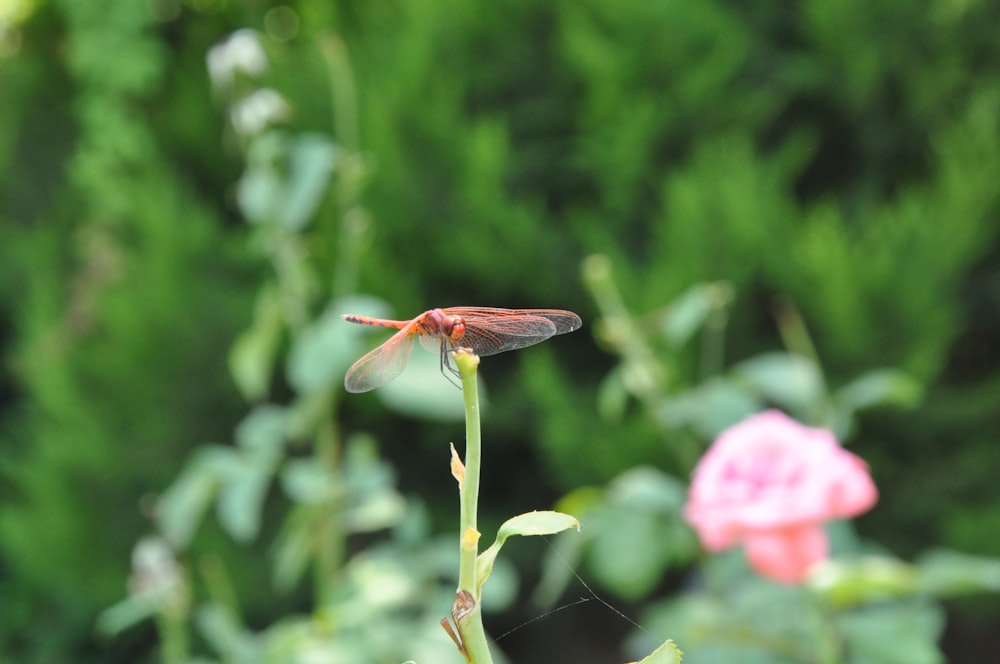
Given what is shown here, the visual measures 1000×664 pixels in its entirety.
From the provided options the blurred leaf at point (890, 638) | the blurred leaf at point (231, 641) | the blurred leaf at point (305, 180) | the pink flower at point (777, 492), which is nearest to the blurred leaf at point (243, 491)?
the blurred leaf at point (231, 641)

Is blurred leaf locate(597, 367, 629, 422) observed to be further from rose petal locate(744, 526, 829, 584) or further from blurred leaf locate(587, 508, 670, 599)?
rose petal locate(744, 526, 829, 584)

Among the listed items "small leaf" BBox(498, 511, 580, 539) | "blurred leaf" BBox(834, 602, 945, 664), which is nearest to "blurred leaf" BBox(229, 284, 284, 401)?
"blurred leaf" BBox(834, 602, 945, 664)

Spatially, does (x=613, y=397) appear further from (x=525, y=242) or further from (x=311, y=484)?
(x=525, y=242)

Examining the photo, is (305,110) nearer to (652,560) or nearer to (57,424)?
(57,424)

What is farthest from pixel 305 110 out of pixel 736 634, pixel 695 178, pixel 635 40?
pixel 736 634

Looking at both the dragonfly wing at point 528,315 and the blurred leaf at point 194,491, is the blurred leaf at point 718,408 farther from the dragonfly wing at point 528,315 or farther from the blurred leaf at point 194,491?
the dragonfly wing at point 528,315
